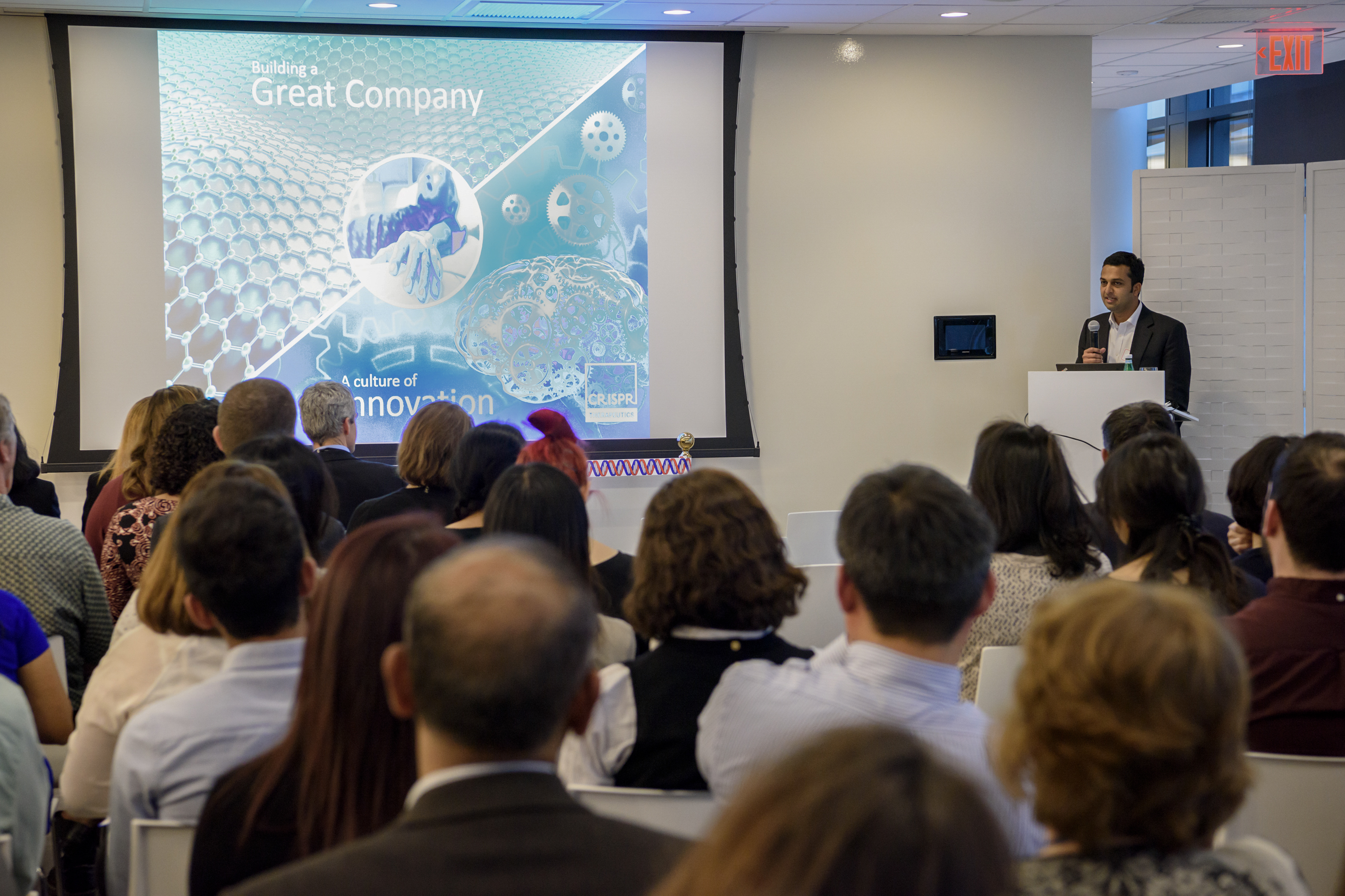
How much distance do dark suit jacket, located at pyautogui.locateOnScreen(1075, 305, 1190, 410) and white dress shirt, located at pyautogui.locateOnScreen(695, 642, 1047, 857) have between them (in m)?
5.20

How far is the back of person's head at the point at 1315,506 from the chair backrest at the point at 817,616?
1.45m

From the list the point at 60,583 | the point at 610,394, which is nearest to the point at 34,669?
the point at 60,583

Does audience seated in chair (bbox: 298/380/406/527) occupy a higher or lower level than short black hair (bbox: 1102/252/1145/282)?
lower

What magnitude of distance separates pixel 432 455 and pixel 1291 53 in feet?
19.9

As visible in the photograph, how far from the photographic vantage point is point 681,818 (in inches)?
67.7

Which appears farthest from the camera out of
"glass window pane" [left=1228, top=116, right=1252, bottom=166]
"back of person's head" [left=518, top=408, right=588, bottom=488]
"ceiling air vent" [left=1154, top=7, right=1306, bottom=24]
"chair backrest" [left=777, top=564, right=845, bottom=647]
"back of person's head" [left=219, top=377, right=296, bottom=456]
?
"glass window pane" [left=1228, top=116, right=1252, bottom=166]

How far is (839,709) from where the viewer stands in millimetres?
1563

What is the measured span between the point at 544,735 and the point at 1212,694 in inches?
24.0

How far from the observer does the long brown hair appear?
1.35 metres

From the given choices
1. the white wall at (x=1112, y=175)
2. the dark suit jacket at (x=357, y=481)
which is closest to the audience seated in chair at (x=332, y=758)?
the dark suit jacket at (x=357, y=481)

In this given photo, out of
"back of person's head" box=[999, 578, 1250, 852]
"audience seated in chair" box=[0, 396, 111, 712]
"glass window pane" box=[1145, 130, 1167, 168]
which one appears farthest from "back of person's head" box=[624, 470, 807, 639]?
"glass window pane" box=[1145, 130, 1167, 168]

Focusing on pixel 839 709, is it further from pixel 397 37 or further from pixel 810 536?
pixel 397 37

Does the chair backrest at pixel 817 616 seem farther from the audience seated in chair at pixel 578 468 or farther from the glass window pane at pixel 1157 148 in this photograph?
the glass window pane at pixel 1157 148

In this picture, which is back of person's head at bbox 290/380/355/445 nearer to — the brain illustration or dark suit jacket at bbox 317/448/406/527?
dark suit jacket at bbox 317/448/406/527
